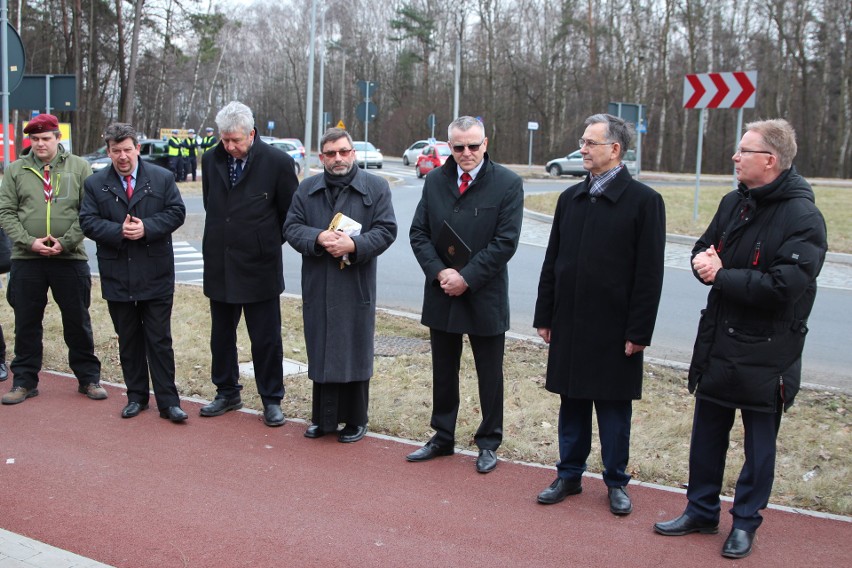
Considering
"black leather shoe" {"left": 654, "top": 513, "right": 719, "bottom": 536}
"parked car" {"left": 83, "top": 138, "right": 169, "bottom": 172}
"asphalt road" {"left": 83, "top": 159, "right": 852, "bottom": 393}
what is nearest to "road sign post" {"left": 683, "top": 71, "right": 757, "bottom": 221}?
"asphalt road" {"left": 83, "top": 159, "right": 852, "bottom": 393}

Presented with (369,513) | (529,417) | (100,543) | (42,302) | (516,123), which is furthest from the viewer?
(516,123)

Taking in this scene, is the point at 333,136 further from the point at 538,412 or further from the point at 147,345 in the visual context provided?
the point at 538,412

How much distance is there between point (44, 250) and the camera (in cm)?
677

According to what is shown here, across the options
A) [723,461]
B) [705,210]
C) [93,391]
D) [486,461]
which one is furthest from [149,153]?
[723,461]

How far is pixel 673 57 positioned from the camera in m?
59.8

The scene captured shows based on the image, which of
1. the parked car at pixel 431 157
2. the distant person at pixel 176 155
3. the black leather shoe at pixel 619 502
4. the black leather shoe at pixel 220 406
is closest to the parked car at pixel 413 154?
the parked car at pixel 431 157

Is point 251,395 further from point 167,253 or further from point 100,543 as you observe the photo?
point 100,543

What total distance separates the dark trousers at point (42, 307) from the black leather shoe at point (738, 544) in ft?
16.3

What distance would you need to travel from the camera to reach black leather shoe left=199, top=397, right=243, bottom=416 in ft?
22.0

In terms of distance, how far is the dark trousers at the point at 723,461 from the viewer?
441 cm

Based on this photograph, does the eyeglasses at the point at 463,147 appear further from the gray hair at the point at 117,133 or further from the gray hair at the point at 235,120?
the gray hair at the point at 117,133

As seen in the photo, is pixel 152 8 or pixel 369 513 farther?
pixel 152 8

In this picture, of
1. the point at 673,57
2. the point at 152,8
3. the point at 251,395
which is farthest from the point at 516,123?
the point at 251,395

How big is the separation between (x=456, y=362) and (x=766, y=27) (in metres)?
57.5
